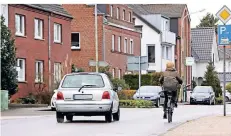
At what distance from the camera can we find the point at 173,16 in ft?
251

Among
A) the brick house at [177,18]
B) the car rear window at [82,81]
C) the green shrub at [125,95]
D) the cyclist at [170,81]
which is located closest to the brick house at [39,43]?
the green shrub at [125,95]

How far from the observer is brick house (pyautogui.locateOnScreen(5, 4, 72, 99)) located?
1516 inches

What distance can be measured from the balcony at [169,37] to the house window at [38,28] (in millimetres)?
29834

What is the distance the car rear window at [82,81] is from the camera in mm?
19906

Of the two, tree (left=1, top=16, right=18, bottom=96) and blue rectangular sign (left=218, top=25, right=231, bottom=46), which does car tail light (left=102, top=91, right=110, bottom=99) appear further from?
tree (left=1, top=16, right=18, bottom=96)

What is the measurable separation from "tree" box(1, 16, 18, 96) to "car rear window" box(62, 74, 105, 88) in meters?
10.5

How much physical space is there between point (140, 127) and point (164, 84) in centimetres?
162

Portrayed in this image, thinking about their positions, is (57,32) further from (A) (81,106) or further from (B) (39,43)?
(A) (81,106)

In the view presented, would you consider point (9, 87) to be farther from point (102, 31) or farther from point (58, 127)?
point (102, 31)

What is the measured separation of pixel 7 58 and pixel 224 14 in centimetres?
1268

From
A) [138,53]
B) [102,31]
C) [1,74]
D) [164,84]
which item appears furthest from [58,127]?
[138,53]

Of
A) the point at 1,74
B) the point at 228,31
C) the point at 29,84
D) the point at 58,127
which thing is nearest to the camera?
the point at 58,127

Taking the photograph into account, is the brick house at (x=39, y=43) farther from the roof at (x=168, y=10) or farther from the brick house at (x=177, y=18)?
the brick house at (x=177, y=18)

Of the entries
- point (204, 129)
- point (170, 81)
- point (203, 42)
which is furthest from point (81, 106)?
point (203, 42)
